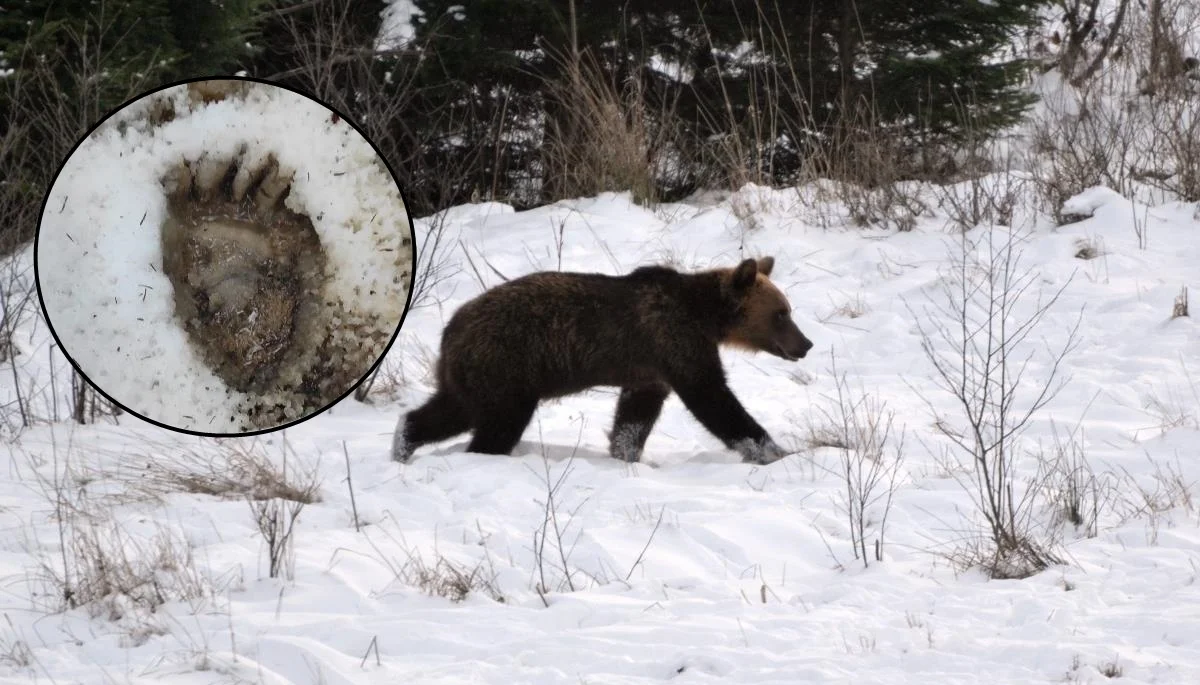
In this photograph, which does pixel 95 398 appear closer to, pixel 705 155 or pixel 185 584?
pixel 185 584

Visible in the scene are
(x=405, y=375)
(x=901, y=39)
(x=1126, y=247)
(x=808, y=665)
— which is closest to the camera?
(x=808, y=665)

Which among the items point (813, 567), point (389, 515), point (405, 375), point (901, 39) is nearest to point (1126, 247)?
point (901, 39)

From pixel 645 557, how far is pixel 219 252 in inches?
91.7

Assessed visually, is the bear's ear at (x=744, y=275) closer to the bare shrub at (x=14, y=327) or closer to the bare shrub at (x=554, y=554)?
the bare shrub at (x=554, y=554)

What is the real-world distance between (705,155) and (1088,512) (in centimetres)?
900

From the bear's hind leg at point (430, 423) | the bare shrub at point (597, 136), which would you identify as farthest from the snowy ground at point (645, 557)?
the bare shrub at point (597, 136)

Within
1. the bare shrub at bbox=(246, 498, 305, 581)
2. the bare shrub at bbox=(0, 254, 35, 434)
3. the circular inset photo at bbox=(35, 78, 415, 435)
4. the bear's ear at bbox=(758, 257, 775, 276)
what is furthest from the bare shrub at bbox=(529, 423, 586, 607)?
the bare shrub at bbox=(0, 254, 35, 434)

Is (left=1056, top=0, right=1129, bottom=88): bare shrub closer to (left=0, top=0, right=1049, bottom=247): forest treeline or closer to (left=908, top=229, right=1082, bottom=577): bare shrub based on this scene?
(left=0, top=0, right=1049, bottom=247): forest treeline

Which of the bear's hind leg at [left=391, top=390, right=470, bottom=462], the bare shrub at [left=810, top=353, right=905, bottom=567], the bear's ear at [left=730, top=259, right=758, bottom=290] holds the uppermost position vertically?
the bear's ear at [left=730, top=259, right=758, bottom=290]

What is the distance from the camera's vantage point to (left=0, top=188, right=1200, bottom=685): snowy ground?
14.7 feet

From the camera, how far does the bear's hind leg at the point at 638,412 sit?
8.04 meters

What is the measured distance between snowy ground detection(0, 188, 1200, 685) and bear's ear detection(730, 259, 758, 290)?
3.17 ft

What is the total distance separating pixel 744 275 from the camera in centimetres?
826

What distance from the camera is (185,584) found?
5.03 metres
